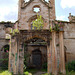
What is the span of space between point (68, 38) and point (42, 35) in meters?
8.28

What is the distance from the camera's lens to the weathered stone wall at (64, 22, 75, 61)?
51.9 ft

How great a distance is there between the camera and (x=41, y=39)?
16.8 metres

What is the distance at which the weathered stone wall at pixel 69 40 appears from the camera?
15.8 m

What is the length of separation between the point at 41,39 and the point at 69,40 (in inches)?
176

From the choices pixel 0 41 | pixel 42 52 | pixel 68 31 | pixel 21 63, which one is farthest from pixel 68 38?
pixel 0 41

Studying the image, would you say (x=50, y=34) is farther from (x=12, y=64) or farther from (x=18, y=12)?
(x=18, y=12)

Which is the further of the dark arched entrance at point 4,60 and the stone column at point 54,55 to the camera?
the dark arched entrance at point 4,60

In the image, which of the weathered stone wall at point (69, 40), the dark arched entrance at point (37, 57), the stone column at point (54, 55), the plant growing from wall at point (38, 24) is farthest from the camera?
the dark arched entrance at point (37, 57)

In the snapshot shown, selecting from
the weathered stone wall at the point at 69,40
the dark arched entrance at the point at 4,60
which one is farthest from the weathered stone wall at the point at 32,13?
the dark arched entrance at the point at 4,60

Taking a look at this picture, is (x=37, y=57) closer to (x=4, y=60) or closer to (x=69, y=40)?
(x=4, y=60)

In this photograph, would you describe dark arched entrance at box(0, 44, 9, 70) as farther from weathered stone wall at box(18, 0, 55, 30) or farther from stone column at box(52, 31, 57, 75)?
stone column at box(52, 31, 57, 75)

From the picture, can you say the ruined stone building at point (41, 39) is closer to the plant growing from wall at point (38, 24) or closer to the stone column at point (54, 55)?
the stone column at point (54, 55)

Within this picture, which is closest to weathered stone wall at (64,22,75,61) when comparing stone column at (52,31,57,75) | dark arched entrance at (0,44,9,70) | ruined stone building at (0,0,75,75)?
ruined stone building at (0,0,75,75)

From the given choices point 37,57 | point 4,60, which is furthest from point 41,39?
point 4,60
